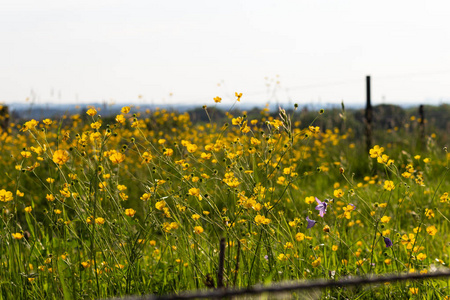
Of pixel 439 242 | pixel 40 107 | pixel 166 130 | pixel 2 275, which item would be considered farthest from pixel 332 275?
pixel 166 130

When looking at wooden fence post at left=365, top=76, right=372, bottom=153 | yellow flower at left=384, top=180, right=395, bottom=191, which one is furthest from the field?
wooden fence post at left=365, top=76, right=372, bottom=153

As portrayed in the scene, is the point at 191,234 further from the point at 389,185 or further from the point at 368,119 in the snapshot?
the point at 368,119

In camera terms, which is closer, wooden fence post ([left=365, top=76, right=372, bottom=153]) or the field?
the field

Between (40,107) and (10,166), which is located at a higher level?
(40,107)

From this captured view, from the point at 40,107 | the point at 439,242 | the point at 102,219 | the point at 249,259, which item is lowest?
the point at 439,242

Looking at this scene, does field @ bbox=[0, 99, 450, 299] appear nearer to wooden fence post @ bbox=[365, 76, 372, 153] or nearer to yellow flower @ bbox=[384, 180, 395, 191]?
yellow flower @ bbox=[384, 180, 395, 191]

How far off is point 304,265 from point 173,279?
68cm

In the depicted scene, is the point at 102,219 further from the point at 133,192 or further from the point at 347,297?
the point at 133,192

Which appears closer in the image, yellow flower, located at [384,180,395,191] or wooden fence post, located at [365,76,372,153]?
yellow flower, located at [384,180,395,191]

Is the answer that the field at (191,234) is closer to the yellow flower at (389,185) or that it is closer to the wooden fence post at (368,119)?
the yellow flower at (389,185)

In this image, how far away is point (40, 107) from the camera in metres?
5.66

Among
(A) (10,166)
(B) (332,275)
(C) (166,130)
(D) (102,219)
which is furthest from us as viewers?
(C) (166,130)

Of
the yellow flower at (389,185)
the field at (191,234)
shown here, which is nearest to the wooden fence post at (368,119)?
the field at (191,234)

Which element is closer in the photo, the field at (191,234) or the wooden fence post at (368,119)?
the field at (191,234)
